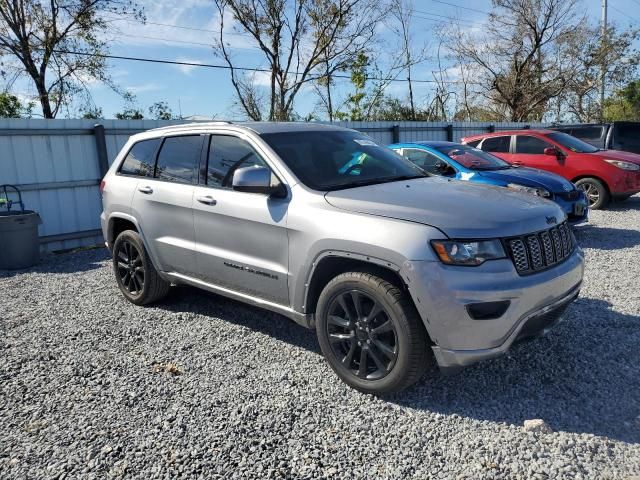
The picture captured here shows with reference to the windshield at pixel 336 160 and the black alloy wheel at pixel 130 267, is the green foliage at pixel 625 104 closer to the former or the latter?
the windshield at pixel 336 160

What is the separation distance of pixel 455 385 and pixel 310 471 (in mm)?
1267

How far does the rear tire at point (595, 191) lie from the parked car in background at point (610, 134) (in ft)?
12.8

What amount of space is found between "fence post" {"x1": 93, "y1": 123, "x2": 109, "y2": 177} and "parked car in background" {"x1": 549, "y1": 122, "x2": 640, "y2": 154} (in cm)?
1127

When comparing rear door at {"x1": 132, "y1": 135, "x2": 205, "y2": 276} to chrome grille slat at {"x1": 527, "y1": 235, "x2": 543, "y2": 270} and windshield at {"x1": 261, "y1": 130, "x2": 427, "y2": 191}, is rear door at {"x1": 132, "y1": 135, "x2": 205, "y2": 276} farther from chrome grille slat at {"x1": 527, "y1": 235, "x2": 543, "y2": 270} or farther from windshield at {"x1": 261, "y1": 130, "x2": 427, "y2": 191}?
chrome grille slat at {"x1": 527, "y1": 235, "x2": 543, "y2": 270}

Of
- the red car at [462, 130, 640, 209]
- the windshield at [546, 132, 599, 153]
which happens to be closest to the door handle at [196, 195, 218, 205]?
the red car at [462, 130, 640, 209]

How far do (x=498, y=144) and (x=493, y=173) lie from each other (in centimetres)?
377

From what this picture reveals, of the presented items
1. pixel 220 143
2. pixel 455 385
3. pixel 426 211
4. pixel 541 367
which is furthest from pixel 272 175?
pixel 541 367

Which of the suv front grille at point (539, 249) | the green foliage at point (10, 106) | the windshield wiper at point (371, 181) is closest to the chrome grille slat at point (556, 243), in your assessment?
the suv front grille at point (539, 249)

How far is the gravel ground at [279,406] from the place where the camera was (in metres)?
2.65

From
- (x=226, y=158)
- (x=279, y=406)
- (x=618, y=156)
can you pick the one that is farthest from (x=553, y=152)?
(x=279, y=406)

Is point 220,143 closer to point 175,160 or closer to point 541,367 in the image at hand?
point 175,160

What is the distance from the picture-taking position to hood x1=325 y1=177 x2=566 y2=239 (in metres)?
2.94

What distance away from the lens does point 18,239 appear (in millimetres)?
7156

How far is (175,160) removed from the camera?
4.60 metres
